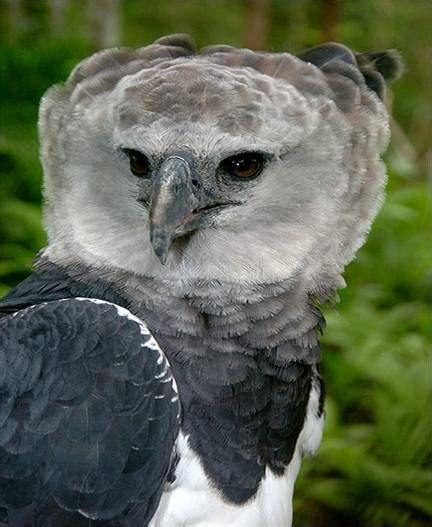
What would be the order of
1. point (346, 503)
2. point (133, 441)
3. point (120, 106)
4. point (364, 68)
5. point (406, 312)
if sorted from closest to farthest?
point (133, 441) → point (120, 106) → point (364, 68) → point (346, 503) → point (406, 312)

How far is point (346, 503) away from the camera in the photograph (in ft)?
9.53

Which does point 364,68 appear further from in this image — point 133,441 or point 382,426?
point 382,426

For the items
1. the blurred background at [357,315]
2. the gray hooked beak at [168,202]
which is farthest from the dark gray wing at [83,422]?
the blurred background at [357,315]

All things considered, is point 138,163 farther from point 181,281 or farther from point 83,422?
point 83,422

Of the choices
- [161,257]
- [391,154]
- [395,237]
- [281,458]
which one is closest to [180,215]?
[161,257]

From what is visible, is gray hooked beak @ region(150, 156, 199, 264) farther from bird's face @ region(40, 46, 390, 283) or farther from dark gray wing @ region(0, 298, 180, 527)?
dark gray wing @ region(0, 298, 180, 527)

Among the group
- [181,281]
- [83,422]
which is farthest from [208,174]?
[83,422]

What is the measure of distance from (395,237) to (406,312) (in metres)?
0.67

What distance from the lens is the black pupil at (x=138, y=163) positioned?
5.41 feet

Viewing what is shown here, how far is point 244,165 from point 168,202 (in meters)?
0.22

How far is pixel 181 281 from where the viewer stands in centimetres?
168

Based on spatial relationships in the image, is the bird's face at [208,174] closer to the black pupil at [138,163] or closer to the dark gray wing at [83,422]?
the black pupil at [138,163]

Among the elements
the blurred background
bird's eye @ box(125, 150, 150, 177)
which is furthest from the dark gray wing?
the blurred background

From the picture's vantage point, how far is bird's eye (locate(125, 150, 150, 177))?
165cm
